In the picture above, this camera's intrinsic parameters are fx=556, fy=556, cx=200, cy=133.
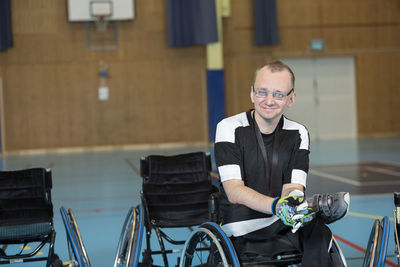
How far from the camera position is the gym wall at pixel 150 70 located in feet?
50.8

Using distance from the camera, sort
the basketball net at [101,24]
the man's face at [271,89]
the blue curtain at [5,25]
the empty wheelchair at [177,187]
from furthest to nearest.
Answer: the basketball net at [101,24]
the blue curtain at [5,25]
the empty wheelchair at [177,187]
the man's face at [271,89]

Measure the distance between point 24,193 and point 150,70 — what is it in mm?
12301

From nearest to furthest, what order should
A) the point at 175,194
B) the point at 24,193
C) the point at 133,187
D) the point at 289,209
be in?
the point at 289,209
the point at 24,193
the point at 175,194
the point at 133,187

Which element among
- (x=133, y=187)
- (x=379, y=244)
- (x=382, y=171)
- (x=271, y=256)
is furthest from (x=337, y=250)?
(x=382, y=171)

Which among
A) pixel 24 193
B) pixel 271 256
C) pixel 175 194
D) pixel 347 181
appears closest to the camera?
pixel 271 256

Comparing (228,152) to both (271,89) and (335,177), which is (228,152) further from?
(335,177)

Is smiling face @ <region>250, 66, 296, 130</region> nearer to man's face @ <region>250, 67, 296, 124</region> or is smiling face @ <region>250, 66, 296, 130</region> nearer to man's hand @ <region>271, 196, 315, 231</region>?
man's face @ <region>250, 67, 296, 124</region>

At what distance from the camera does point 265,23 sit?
1612 cm

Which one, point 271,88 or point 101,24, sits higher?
point 101,24

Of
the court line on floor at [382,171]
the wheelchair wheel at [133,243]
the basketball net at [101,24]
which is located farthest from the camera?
the basketball net at [101,24]

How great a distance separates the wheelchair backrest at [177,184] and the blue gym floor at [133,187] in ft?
1.37

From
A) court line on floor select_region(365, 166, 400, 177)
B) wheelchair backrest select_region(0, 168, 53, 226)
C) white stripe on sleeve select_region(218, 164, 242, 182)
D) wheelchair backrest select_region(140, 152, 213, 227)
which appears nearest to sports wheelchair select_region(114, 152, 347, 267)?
wheelchair backrest select_region(140, 152, 213, 227)

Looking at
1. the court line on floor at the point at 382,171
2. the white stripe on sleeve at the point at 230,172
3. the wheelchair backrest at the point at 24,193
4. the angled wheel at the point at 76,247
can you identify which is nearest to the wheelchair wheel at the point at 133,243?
the angled wheel at the point at 76,247

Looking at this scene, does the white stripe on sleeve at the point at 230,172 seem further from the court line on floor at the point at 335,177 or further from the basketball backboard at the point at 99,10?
the basketball backboard at the point at 99,10
